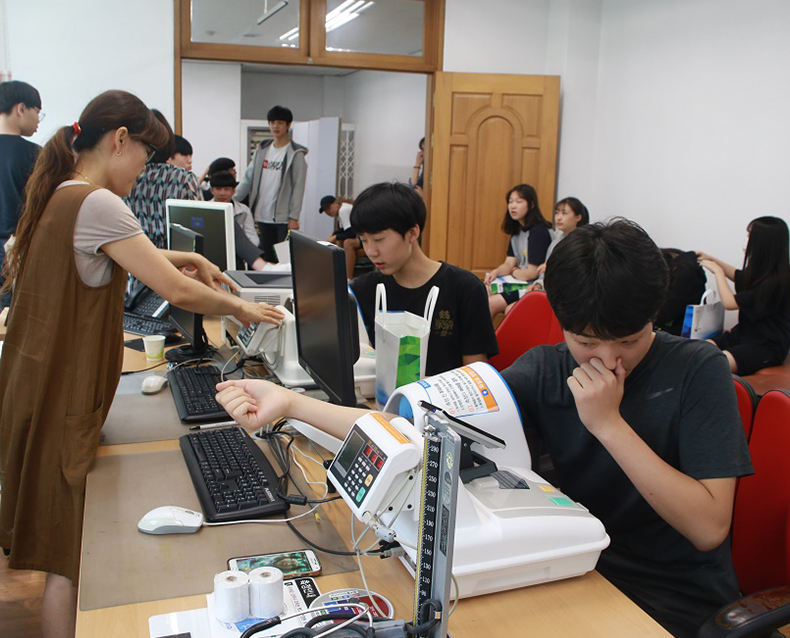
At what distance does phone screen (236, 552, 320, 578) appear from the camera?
3.80ft

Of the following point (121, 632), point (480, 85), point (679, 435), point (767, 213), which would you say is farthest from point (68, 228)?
point (480, 85)

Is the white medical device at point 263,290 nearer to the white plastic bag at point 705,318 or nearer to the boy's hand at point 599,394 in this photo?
the boy's hand at point 599,394

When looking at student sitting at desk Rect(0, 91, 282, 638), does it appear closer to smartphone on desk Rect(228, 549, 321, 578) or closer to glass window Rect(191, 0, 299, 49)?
smartphone on desk Rect(228, 549, 321, 578)

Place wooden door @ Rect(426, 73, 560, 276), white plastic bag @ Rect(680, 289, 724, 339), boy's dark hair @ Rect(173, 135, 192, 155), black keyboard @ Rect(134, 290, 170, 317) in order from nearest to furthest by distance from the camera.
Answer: black keyboard @ Rect(134, 290, 170, 317), white plastic bag @ Rect(680, 289, 724, 339), boy's dark hair @ Rect(173, 135, 192, 155), wooden door @ Rect(426, 73, 560, 276)

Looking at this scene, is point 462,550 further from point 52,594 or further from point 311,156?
point 311,156

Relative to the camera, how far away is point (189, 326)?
242cm

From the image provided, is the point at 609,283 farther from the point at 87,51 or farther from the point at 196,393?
the point at 87,51

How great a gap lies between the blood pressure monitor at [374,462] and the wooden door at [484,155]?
15.6 ft

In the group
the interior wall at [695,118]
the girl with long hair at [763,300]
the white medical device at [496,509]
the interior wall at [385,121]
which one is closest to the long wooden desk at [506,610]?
the white medical device at [496,509]

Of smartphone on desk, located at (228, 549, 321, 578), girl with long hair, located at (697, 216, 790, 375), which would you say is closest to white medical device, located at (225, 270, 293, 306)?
smartphone on desk, located at (228, 549, 321, 578)

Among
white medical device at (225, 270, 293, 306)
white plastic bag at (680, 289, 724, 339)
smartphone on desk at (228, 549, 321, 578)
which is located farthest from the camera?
white plastic bag at (680, 289, 724, 339)

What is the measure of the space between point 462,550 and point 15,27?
518 cm

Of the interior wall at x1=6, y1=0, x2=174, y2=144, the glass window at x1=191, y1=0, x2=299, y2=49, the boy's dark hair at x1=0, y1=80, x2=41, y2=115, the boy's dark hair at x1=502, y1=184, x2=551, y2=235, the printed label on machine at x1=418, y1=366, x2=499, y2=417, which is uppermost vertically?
the glass window at x1=191, y1=0, x2=299, y2=49

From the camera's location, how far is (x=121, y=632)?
993 millimetres
